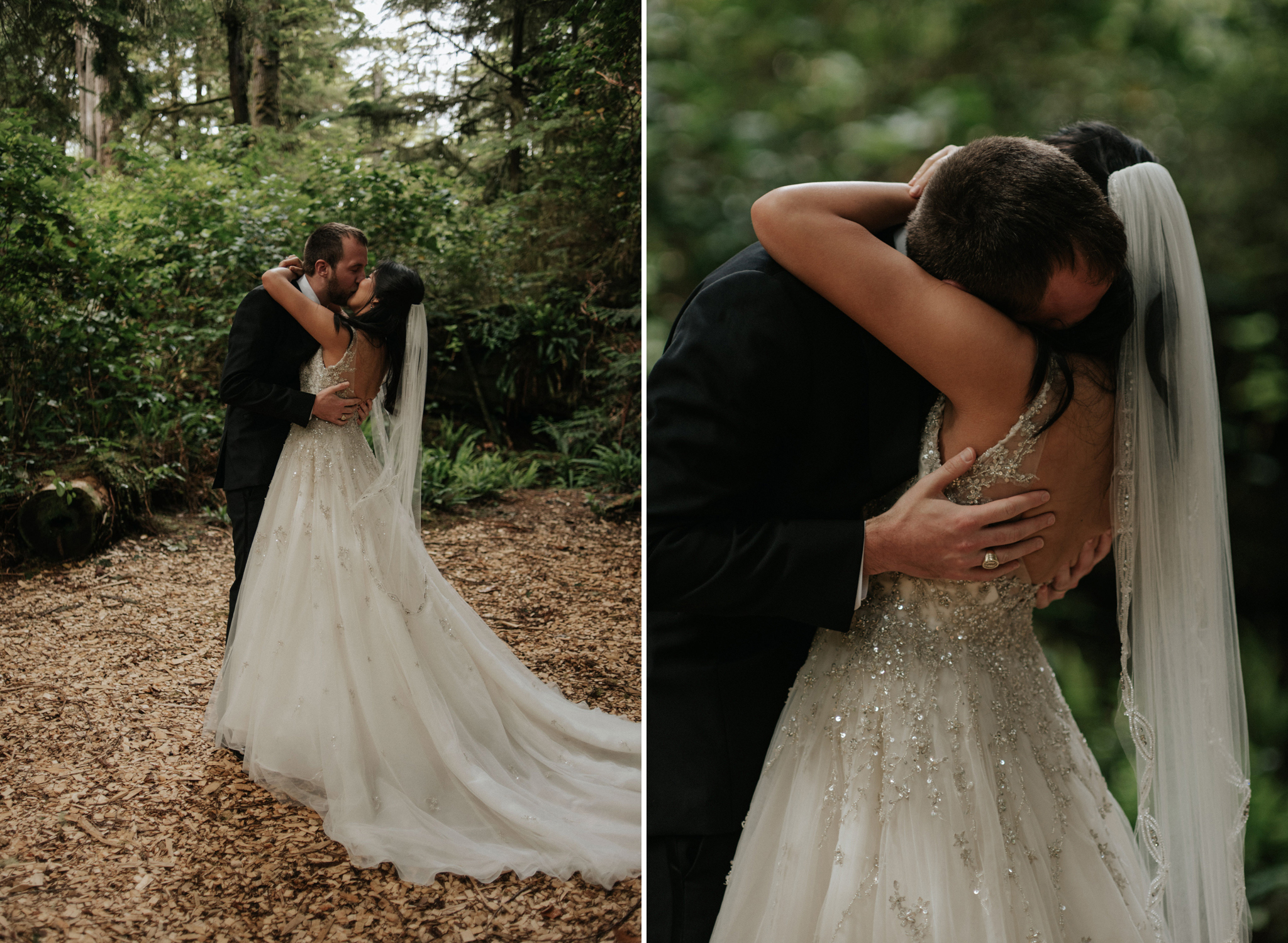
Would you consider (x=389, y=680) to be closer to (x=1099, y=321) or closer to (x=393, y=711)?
(x=393, y=711)

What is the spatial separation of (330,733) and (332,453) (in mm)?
739

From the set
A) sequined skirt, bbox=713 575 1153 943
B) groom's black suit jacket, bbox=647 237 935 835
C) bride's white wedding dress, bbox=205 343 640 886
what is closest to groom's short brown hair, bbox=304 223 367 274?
bride's white wedding dress, bbox=205 343 640 886

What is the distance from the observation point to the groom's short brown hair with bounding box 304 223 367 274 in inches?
76.8

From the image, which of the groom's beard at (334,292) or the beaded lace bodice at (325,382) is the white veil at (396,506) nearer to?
the beaded lace bodice at (325,382)

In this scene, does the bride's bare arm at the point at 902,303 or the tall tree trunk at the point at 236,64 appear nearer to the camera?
the bride's bare arm at the point at 902,303

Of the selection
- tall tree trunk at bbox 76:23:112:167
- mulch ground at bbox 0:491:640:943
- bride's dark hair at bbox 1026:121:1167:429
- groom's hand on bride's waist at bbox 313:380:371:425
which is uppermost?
tall tree trunk at bbox 76:23:112:167

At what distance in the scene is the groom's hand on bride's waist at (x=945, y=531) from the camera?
1.10 metres

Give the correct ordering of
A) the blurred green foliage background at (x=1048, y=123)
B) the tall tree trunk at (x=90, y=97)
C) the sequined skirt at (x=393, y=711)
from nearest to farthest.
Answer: the tall tree trunk at (x=90, y=97) → the sequined skirt at (x=393, y=711) → the blurred green foliage background at (x=1048, y=123)

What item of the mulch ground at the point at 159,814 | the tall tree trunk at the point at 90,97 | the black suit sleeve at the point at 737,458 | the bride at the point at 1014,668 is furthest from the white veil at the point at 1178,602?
the tall tree trunk at the point at 90,97

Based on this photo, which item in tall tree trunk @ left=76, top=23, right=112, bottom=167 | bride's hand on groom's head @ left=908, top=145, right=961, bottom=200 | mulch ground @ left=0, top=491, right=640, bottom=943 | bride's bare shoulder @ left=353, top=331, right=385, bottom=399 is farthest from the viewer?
bride's bare shoulder @ left=353, top=331, right=385, bottom=399

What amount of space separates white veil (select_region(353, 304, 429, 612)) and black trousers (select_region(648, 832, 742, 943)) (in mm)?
1143

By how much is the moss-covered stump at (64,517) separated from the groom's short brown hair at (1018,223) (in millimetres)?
1786

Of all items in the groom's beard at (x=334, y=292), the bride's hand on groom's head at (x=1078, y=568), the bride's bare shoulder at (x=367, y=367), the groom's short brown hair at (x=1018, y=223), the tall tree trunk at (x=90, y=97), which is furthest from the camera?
the bride's bare shoulder at (x=367, y=367)

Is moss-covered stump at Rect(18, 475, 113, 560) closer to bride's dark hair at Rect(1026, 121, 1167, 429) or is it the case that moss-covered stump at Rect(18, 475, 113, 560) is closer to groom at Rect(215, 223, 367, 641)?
groom at Rect(215, 223, 367, 641)
